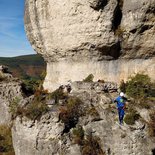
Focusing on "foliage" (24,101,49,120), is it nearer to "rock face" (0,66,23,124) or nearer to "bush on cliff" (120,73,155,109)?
"bush on cliff" (120,73,155,109)

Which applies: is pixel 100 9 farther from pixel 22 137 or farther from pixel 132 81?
pixel 22 137

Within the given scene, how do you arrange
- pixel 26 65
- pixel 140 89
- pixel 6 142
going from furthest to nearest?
pixel 26 65 < pixel 6 142 < pixel 140 89

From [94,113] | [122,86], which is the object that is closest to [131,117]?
[94,113]

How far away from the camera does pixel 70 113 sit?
21438 mm

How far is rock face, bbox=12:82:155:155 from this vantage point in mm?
20266

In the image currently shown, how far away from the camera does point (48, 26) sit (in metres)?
32.2

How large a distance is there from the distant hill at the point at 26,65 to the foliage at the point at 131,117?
11679 centimetres

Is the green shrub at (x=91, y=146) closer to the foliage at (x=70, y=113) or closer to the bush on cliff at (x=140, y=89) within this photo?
the foliage at (x=70, y=113)

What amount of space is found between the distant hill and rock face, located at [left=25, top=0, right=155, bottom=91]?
106 m

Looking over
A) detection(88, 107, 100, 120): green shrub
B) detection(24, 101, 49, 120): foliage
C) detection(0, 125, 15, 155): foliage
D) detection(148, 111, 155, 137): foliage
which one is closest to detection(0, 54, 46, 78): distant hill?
detection(0, 125, 15, 155): foliage

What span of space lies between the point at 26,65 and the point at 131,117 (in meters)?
134

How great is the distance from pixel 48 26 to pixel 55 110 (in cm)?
1243

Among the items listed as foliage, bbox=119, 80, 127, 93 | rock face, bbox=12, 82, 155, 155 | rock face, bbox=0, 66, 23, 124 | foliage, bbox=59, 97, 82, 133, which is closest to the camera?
rock face, bbox=12, 82, 155, 155

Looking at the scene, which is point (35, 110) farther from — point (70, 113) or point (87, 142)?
point (87, 142)
